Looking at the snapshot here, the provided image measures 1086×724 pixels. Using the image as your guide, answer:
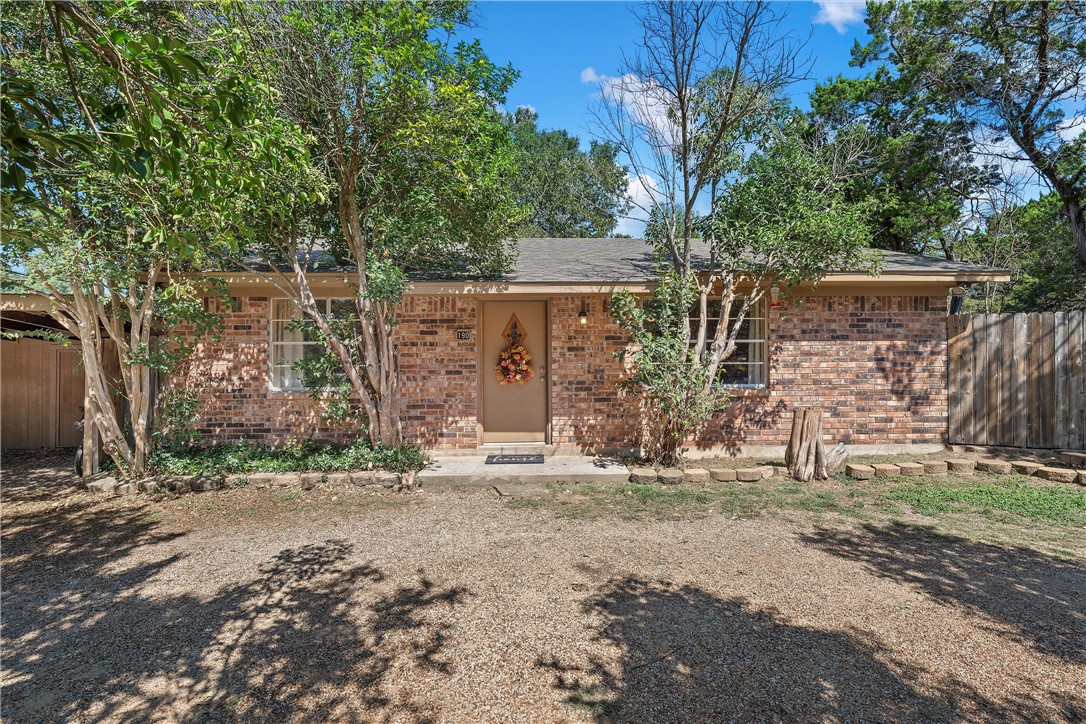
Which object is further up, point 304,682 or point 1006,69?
point 1006,69

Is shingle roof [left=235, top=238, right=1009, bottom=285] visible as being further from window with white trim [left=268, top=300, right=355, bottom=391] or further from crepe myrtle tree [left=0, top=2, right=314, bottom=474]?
crepe myrtle tree [left=0, top=2, right=314, bottom=474]

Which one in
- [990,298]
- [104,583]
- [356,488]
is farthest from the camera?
[990,298]

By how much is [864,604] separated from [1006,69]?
1157 centimetres

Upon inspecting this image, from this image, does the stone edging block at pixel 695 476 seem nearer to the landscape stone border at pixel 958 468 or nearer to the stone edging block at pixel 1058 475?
the landscape stone border at pixel 958 468

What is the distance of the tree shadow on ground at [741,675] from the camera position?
235 cm

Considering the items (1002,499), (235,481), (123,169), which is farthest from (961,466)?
(235,481)

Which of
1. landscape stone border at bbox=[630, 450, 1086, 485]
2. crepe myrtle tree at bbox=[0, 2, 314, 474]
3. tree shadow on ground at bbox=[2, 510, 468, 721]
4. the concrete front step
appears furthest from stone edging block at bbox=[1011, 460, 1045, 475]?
crepe myrtle tree at bbox=[0, 2, 314, 474]

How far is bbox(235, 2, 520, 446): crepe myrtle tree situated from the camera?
5.18 m

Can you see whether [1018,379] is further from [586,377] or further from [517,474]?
[517,474]

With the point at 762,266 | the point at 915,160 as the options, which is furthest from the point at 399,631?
the point at 915,160

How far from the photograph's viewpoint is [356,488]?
6184 millimetres

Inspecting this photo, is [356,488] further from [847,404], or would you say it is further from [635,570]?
[847,404]

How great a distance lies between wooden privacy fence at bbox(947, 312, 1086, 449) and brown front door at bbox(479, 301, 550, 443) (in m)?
5.73

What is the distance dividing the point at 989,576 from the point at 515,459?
4908mm
